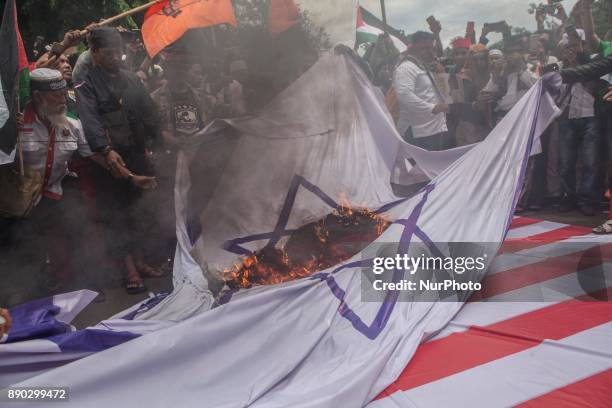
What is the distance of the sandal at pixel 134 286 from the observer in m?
3.55

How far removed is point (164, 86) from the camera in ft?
13.1

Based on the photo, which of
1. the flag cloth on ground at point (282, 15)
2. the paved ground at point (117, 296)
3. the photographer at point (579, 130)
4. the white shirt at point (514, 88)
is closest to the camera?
the paved ground at point (117, 296)

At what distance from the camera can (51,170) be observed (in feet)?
10.7

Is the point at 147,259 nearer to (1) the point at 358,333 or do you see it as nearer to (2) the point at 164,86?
(2) the point at 164,86

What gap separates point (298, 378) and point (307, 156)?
2.18 metres

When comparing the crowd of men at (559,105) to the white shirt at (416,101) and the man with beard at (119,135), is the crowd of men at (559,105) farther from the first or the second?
the man with beard at (119,135)

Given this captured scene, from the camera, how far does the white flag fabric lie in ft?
6.48

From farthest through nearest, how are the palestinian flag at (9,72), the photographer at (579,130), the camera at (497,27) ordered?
1. the camera at (497,27)
2. the photographer at (579,130)
3. the palestinian flag at (9,72)

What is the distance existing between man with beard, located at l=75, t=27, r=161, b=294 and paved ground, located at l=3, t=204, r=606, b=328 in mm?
93

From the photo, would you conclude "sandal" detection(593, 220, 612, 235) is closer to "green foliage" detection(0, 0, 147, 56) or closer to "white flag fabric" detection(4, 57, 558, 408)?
"white flag fabric" detection(4, 57, 558, 408)

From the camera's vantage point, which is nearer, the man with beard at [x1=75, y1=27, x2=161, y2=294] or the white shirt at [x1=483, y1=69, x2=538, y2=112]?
the man with beard at [x1=75, y1=27, x2=161, y2=294]

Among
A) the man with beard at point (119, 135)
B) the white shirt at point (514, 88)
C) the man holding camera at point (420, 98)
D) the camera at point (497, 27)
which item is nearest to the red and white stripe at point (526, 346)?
the man holding camera at point (420, 98)

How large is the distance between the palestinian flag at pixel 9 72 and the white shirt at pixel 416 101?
3310 mm

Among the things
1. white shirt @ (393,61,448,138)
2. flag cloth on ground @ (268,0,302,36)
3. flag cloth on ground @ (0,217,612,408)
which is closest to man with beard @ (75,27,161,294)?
flag cloth on ground @ (268,0,302,36)
